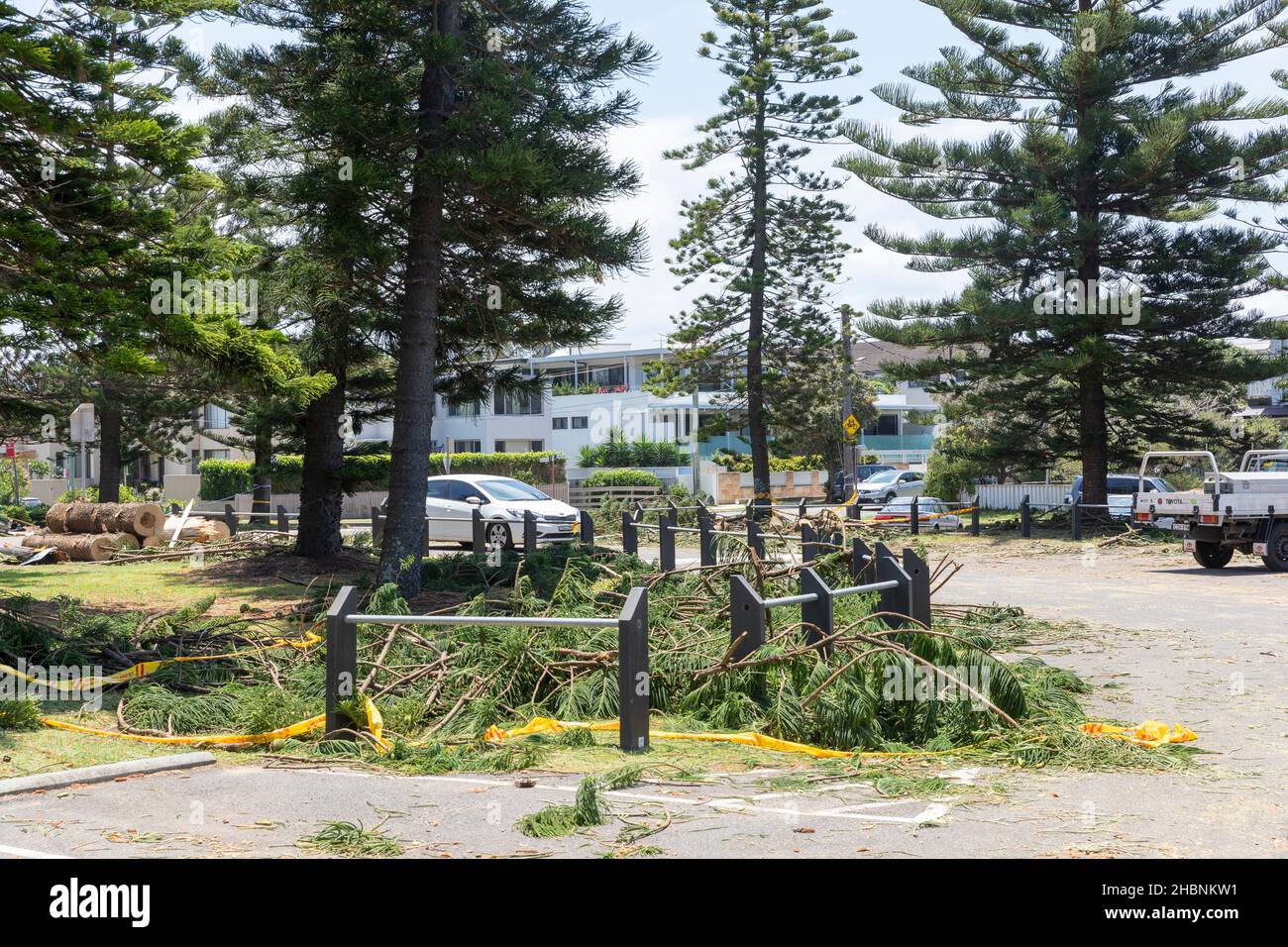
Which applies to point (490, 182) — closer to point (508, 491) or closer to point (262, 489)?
point (508, 491)

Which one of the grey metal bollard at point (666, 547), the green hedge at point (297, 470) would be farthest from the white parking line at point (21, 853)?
the green hedge at point (297, 470)

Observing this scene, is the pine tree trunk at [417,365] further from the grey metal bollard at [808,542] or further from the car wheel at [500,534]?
the car wheel at [500,534]

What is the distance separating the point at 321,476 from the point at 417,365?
223 inches

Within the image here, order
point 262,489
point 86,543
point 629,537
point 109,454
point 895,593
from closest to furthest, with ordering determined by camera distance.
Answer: point 895,593, point 629,537, point 86,543, point 109,454, point 262,489

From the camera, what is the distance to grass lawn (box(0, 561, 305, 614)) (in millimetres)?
16312

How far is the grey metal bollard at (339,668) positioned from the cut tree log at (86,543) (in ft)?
58.6

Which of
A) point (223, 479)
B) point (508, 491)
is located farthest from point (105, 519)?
point (223, 479)

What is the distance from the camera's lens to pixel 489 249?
17234mm

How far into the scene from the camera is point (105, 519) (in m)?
25.2

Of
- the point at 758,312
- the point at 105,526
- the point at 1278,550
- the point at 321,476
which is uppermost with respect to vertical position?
the point at 758,312

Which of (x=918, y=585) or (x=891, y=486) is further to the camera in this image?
(x=891, y=486)

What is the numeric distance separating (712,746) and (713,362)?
34.5 m

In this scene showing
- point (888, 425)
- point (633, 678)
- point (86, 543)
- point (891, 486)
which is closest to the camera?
point (633, 678)

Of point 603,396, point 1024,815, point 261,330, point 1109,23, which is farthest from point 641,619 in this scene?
point 603,396
